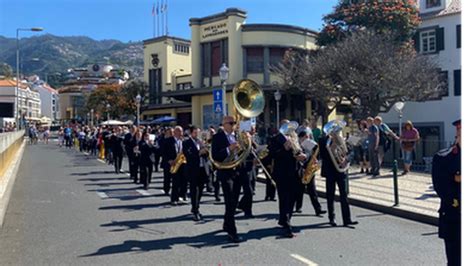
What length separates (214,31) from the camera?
129 ft

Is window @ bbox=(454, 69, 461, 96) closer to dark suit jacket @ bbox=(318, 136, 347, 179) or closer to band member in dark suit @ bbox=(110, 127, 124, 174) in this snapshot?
band member in dark suit @ bbox=(110, 127, 124, 174)

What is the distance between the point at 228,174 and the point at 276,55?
3112 cm

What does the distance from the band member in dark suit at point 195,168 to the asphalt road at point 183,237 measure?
366 millimetres

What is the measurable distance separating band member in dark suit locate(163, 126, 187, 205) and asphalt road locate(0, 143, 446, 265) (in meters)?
0.36

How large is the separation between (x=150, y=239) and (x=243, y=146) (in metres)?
2.14

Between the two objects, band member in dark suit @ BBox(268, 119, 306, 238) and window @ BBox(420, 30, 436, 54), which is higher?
window @ BBox(420, 30, 436, 54)

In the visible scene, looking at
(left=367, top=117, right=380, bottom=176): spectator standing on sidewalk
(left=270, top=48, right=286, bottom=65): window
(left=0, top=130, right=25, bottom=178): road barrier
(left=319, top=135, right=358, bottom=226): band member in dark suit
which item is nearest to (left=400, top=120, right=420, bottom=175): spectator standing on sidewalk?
(left=367, top=117, right=380, bottom=176): spectator standing on sidewalk

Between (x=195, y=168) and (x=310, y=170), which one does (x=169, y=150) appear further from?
(x=310, y=170)

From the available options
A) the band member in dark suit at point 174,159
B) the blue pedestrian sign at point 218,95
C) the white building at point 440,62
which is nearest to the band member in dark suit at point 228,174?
the band member in dark suit at point 174,159

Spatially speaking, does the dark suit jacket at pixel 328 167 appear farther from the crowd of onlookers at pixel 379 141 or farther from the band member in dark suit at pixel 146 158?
the crowd of onlookers at pixel 379 141

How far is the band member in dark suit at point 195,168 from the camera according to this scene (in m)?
9.64

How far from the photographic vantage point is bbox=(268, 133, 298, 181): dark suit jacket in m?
8.16

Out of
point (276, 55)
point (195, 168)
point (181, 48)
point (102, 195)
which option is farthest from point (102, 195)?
point (181, 48)

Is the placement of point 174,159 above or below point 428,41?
below
